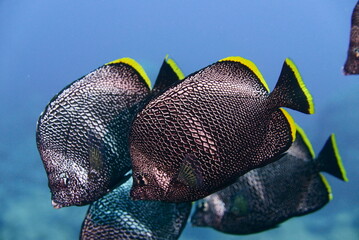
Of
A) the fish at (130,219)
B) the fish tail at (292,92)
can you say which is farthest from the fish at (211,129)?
the fish at (130,219)

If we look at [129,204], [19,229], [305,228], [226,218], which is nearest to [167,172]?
[129,204]

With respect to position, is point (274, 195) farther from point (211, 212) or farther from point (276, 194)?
point (211, 212)

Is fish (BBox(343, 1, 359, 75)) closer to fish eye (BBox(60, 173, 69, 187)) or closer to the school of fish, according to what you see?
the school of fish

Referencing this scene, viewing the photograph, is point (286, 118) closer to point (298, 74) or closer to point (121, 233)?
point (298, 74)

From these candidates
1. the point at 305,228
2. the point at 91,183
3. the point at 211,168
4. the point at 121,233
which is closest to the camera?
the point at 211,168

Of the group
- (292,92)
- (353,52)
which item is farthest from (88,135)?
(353,52)

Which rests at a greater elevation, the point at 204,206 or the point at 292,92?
the point at 292,92
